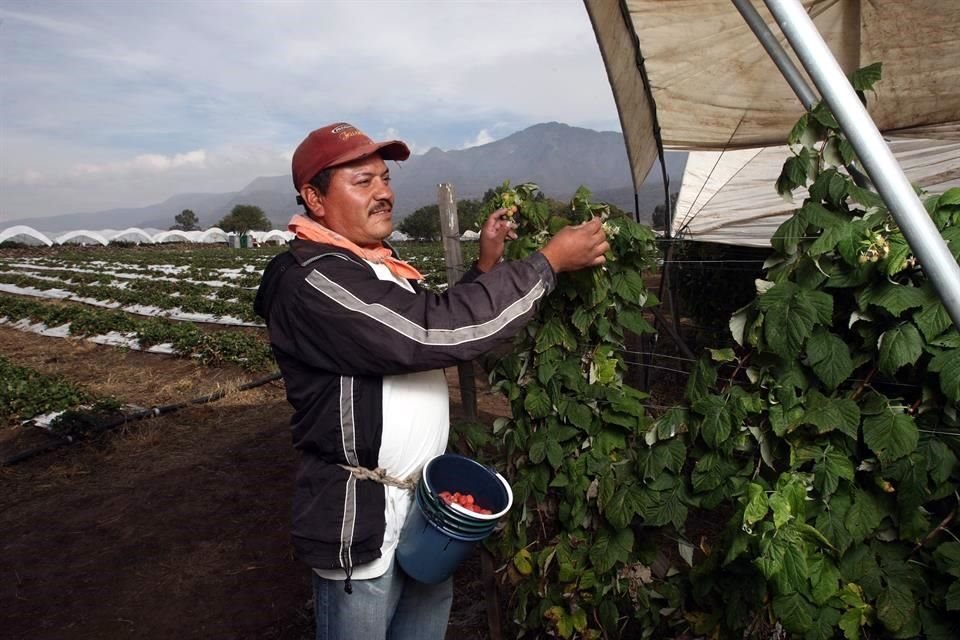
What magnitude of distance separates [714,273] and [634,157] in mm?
3475

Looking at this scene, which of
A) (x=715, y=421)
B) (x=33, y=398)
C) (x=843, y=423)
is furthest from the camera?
(x=33, y=398)

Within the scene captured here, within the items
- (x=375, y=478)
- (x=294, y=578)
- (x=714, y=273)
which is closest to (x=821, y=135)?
(x=375, y=478)

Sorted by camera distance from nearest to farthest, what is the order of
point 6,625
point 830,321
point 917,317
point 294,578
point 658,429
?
point 917,317 → point 830,321 → point 658,429 → point 6,625 → point 294,578

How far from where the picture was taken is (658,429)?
2.02 m

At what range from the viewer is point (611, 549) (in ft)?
7.17

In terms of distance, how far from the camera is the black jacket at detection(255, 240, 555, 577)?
1.52m

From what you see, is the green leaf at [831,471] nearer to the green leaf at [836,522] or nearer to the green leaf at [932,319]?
the green leaf at [836,522]

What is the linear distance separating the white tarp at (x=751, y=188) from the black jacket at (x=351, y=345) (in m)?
2.48

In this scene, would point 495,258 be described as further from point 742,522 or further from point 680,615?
point 680,615

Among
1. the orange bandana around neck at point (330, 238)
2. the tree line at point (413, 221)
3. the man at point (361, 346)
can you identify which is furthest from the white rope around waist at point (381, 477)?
the tree line at point (413, 221)

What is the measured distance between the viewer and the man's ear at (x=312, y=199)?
1.79 metres

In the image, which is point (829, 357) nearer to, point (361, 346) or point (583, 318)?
point (583, 318)

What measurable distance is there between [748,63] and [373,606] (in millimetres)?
3952

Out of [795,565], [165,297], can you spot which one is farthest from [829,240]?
[165,297]
